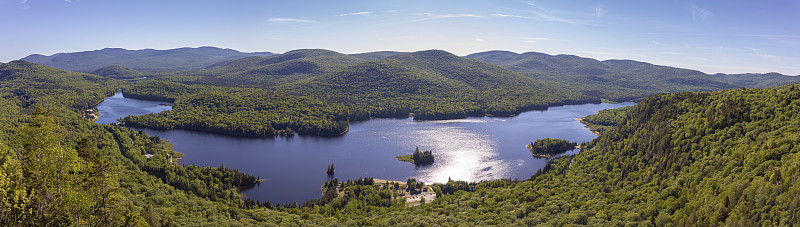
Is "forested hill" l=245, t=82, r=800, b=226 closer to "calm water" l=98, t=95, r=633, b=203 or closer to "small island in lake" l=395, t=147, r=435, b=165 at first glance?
"calm water" l=98, t=95, r=633, b=203

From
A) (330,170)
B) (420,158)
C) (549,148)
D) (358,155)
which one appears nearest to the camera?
(330,170)

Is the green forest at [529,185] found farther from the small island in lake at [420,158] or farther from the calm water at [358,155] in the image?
the small island in lake at [420,158]

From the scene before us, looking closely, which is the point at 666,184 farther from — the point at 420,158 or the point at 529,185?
the point at 420,158

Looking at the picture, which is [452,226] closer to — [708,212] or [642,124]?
[708,212]

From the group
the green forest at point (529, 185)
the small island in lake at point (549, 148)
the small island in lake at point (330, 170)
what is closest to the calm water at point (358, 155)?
the small island in lake at point (330, 170)

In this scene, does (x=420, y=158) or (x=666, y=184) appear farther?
(x=420, y=158)

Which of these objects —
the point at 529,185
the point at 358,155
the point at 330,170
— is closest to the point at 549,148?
the point at 529,185
